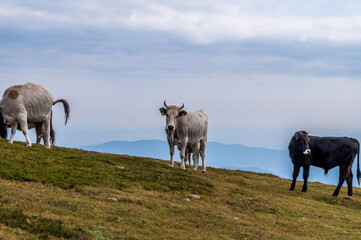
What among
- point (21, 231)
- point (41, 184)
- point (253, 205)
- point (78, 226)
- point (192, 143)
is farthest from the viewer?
point (192, 143)

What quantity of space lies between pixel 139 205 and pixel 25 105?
10.9 m

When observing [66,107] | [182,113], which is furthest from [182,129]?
[66,107]

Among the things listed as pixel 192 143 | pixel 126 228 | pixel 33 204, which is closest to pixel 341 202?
pixel 192 143

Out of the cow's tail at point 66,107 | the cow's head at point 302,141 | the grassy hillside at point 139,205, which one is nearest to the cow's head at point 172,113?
the grassy hillside at point 139,205

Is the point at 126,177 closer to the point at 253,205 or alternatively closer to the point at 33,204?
the point at 253,205

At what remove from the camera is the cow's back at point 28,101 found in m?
23.4

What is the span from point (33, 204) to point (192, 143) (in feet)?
52.6

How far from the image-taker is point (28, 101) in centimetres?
2391

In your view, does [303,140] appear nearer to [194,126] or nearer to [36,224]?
[194,126]

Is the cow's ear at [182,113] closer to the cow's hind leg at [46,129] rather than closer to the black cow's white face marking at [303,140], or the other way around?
the black cow's white face marking at [303,140]

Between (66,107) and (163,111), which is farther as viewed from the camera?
(66,107)

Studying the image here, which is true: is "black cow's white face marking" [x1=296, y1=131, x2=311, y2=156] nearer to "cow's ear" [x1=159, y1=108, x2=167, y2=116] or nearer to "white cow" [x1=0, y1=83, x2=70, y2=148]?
"cow's ear" [x1=159, y1=108, x2=167, y2=116]

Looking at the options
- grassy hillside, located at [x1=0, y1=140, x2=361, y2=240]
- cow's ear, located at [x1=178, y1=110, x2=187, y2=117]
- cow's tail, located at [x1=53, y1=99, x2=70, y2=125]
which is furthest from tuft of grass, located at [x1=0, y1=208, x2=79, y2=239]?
cow's tail, located at [x1=53, y1=99, x2=70, y2=125]

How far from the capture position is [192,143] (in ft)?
94.9
